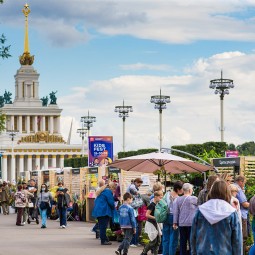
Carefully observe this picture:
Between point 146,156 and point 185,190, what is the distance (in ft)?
19.1

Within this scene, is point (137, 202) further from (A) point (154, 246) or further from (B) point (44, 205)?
(B) point (44, 205)

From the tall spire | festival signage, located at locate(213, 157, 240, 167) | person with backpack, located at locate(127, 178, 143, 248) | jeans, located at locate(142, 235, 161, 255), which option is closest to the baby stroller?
person with backpack, located at locate(127, 178, 143, 248)

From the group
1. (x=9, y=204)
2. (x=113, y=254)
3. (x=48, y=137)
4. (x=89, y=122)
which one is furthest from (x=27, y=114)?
(x=113, y=254)

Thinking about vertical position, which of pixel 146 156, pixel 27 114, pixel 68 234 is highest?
pixel 27 114

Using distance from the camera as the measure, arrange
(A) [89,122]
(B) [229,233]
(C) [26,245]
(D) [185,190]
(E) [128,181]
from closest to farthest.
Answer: (B) [229,233], (D) [185,190], (C) [26,245], (E) [128,181], (A) [89,122]

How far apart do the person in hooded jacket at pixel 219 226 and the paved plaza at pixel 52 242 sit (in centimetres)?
956

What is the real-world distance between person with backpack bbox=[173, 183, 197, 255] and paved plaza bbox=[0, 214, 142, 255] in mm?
4238

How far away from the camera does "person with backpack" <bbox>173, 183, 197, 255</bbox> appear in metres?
15.3

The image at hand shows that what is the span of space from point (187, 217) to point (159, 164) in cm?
726

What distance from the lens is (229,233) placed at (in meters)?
10.1

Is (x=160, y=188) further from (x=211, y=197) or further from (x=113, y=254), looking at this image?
(x=211, y=197)

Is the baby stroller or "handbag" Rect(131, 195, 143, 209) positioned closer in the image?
"handbag" Rect(131, 195, 143, 209)

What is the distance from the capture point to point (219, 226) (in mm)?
10109

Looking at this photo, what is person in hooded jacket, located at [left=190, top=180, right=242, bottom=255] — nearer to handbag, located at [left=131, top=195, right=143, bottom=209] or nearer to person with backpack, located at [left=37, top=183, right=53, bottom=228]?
handbag, located at [left=131, top=195, right=143, bottom=209]
